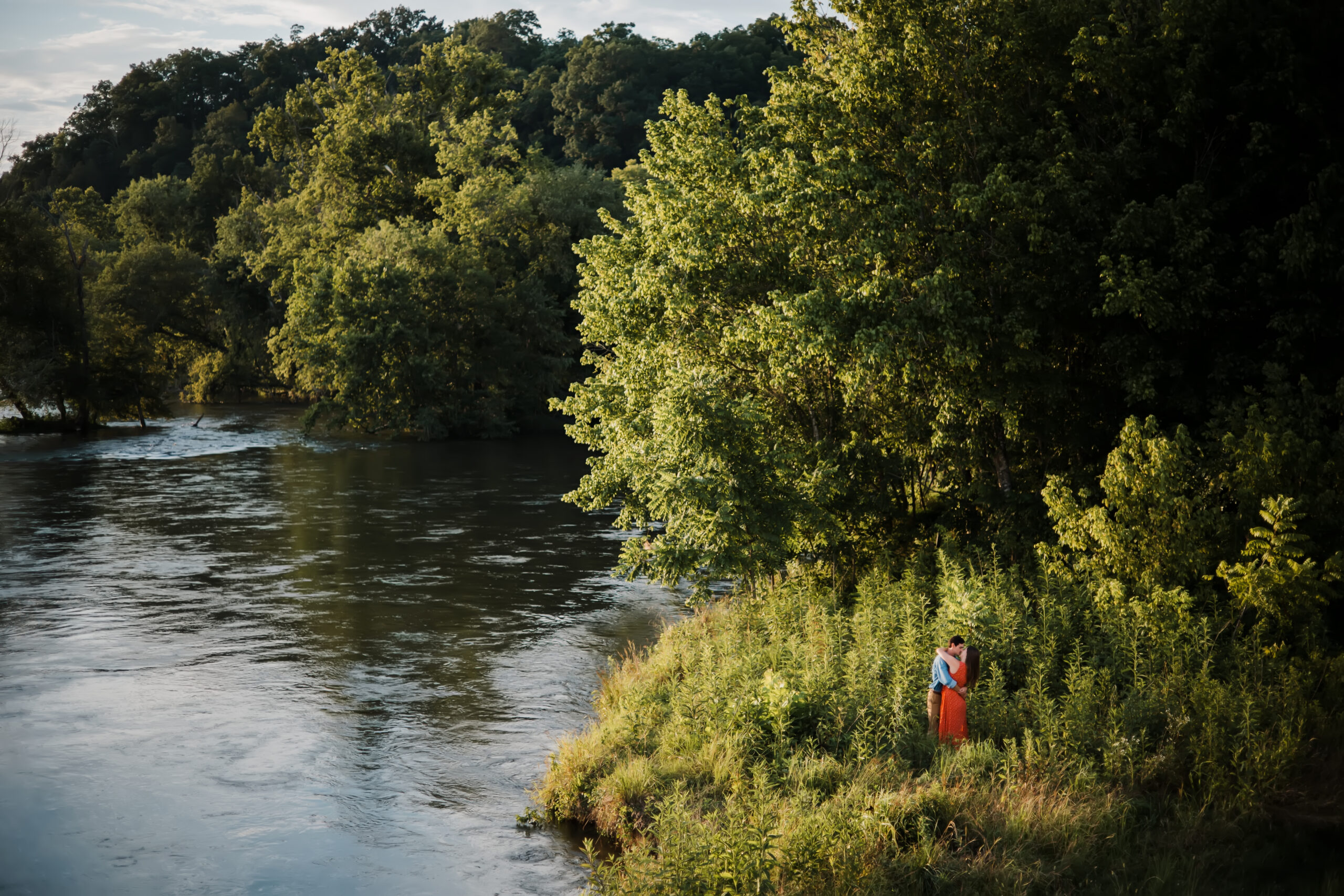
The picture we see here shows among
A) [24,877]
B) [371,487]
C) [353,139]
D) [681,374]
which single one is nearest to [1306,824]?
[681,374]

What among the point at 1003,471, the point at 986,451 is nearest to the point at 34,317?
the point at 986,451

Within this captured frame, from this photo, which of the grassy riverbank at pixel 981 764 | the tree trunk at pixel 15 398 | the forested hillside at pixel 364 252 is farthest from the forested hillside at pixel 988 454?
the tree trunk at pixel 15 398

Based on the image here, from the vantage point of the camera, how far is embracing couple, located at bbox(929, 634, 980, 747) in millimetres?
Result: 14172

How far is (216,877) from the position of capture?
514 inches

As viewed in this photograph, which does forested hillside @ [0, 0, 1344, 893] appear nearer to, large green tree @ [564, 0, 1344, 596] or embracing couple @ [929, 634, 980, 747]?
large green tree @ [564, 0, 1344, 596]

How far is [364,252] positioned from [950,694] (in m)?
57.7

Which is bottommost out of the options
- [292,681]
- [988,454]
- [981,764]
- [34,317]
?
[292,681]

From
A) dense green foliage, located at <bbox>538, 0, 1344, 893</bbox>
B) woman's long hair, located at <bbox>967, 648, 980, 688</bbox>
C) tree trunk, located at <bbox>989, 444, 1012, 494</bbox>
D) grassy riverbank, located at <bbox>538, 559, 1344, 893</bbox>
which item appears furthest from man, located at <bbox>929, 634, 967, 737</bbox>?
tree trunk, located at <bbox>989, 444, 1012, 494</bbox>

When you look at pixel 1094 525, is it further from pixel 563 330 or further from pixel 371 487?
pixel 563 330

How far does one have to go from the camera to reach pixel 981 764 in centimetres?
1327

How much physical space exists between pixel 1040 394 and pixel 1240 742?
8.38m

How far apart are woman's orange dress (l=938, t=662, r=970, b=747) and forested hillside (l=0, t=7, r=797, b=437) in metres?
38.2

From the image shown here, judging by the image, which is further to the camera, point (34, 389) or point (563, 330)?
point (563, 330)

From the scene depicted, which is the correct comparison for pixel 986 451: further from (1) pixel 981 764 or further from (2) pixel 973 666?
(1) pixel 981 764
